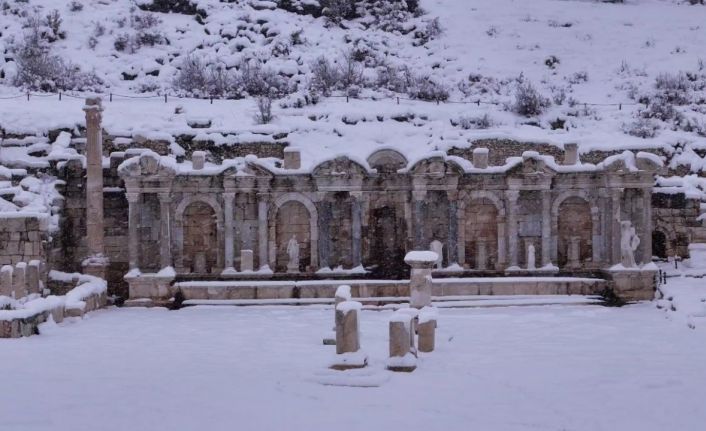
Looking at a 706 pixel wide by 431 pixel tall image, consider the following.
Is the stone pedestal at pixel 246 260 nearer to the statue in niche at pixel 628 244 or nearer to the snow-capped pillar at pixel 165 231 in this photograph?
the snow-capped pillar at pixel 165 231

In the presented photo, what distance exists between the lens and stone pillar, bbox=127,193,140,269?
18.9 m

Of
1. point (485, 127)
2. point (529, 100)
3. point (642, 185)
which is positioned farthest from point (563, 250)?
point (529, 100)

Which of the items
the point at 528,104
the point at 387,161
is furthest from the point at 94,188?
the point at 528,104

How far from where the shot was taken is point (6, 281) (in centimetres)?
1543

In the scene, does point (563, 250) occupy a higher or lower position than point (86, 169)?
lower

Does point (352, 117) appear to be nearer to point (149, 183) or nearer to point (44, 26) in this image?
point (149, 183)

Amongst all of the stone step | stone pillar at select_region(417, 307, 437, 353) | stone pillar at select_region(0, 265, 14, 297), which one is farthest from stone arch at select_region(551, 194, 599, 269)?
stone pillar at select_region(0, 265, 14, 297)

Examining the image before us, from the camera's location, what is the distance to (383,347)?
1248 centimetres

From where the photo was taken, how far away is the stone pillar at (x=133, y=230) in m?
18.9

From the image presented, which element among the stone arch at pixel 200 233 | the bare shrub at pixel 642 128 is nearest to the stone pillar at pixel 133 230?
the stone arch at pixel 200 233

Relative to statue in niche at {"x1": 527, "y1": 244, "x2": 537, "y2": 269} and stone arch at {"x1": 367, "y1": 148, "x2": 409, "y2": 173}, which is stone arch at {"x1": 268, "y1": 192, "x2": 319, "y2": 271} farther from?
statue in niche at {"x1": 527, "y1": 244, "x2": 537, "y2": 269}

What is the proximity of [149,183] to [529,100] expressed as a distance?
673 inches

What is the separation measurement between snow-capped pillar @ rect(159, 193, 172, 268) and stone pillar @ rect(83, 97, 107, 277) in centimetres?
150

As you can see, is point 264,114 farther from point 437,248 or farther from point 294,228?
point 437,248
